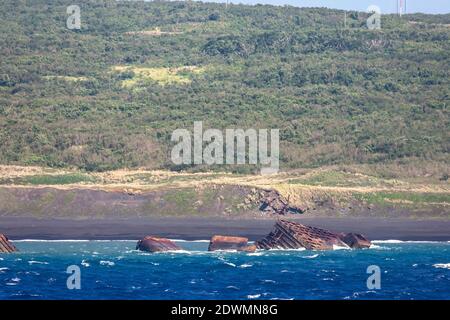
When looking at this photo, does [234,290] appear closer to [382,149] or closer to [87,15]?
[382,149]

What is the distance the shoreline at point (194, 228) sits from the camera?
78000 millimetres

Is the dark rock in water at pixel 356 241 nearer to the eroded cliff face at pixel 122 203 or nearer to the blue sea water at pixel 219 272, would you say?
the blue sea water at pixel 219 272

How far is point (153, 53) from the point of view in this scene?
14812 centimetres

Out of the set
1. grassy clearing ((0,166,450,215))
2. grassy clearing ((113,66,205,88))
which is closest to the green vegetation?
grassy clearing ((0,166,450,215))

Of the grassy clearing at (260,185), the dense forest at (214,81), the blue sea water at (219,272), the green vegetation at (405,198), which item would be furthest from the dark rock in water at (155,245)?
the dense forest at (214,81)

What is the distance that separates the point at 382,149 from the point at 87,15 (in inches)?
2911

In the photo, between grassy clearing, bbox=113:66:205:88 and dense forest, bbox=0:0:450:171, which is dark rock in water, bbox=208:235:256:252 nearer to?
dense forest, bbox=0:0:450:171

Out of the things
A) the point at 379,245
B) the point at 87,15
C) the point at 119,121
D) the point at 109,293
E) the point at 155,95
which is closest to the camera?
the point at 109,293

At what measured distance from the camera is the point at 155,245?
7031 cm

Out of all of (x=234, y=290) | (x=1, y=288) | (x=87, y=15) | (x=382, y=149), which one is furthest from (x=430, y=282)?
(x=87, y=15)

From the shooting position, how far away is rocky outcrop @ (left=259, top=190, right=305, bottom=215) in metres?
84.6
